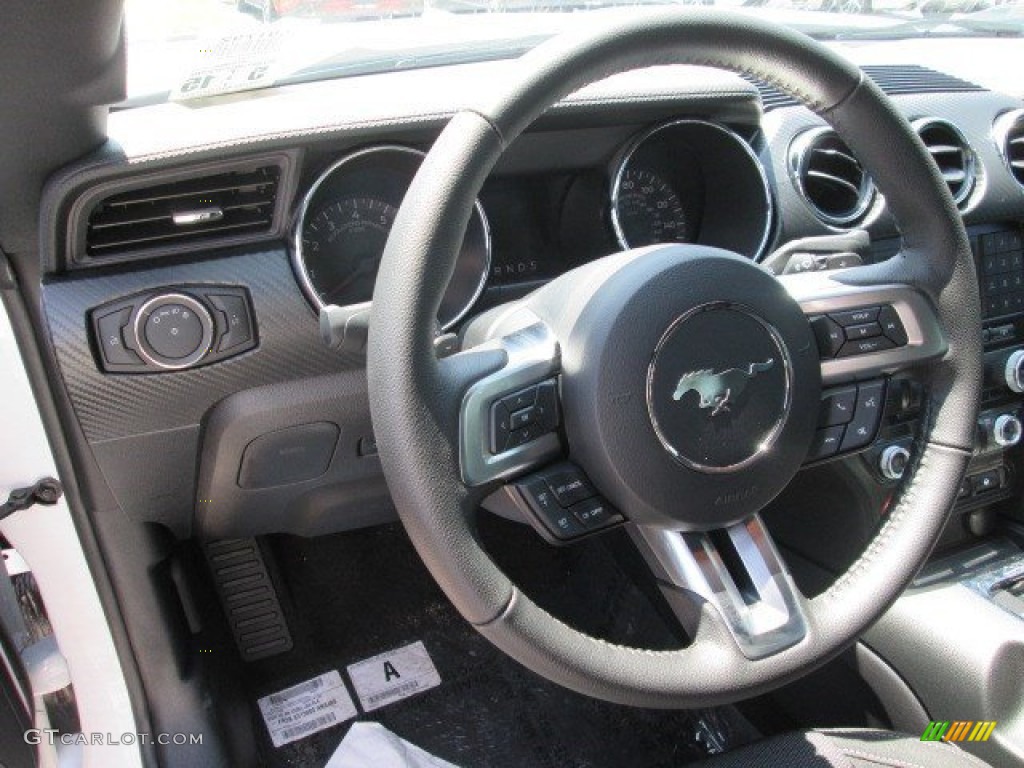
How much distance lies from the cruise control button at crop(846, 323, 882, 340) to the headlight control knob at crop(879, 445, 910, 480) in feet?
2.16

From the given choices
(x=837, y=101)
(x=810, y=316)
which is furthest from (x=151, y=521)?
(x=837, y=101)

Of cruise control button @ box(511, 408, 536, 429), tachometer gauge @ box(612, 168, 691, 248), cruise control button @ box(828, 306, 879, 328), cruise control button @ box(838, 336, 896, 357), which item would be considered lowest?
cruise control button @ box(511, 408, 536, 429)

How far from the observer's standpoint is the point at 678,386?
44.7 inches

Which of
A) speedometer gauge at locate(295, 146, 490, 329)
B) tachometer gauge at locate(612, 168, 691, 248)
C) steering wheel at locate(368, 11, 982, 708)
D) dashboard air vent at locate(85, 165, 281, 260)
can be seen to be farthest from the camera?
tachometer gauge at locate(612, 168, 691, 248)

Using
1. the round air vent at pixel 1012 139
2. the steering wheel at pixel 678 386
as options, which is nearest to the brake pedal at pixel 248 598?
the steering wheel at pixel 678 386

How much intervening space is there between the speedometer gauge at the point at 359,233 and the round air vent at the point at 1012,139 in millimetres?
1217

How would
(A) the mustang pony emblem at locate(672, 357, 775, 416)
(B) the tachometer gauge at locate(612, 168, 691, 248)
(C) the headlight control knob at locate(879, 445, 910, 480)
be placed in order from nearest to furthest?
(A) the mustang pony emblem at locate(672, 357, 775, 416) < (B) the tachometer gauge at locate(612, 168, 691, 248) < (C) the headlight control knob at locate(879, 445, 910, 480)

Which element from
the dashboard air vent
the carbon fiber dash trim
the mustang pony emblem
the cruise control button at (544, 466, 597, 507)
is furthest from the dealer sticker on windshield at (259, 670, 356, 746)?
the mustang pony emblem

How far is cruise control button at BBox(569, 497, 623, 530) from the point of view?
1.16 metres

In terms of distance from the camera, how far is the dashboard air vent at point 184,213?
1.40 meters

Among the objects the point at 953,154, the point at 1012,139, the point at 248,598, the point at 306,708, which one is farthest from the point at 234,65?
the point at 1012,139

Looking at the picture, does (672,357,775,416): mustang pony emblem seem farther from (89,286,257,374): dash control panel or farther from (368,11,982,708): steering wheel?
(89,286,257,374): dash control panel

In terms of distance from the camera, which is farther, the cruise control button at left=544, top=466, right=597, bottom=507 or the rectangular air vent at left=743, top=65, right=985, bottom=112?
the rectangular air vent at left=743, top=65, right=985, bottom=112

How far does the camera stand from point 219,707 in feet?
6.44
